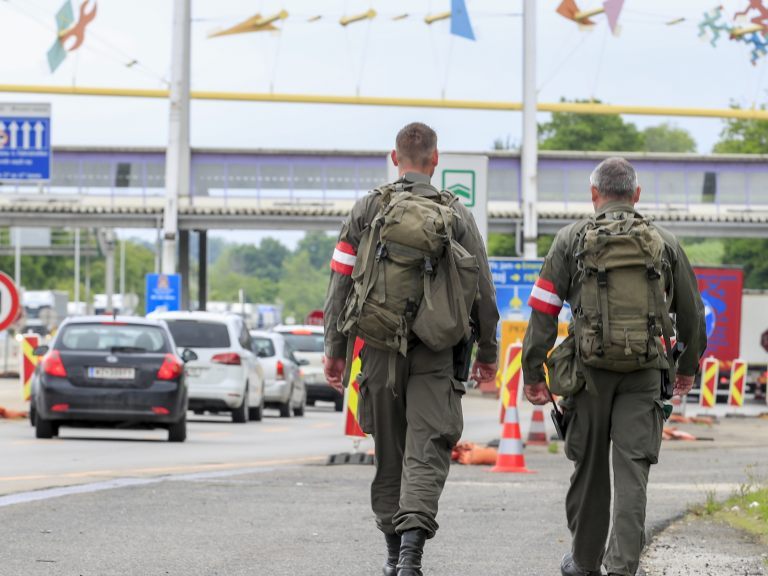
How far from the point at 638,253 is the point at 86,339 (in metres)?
14.4

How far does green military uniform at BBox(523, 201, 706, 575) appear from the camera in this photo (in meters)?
7.46

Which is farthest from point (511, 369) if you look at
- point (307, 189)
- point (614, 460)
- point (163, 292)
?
point (307, 189)

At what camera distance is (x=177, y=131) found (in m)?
61.4

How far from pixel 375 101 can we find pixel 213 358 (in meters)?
40.9

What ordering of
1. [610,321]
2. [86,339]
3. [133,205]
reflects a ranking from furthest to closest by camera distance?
[133,205] < [86,339] < [610,321]

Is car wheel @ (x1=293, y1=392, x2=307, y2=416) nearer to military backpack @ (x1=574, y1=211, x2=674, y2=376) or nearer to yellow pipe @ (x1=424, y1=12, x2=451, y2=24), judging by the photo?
military backpack @ (x1=574, y1=211, x2=674, y2=376)

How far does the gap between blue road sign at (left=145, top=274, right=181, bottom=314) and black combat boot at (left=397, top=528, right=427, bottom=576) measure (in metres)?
41.3

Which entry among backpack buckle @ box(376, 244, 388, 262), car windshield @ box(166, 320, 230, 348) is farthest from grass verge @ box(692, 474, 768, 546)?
car windshield @ box(166, 320, 230, 348)

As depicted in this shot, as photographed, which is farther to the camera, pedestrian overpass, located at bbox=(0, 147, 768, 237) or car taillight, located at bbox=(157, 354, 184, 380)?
pedestrian overpass, located at bbox=(0, 147, 768, 237)

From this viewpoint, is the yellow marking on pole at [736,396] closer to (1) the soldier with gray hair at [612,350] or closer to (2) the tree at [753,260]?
(1) the soldier with gray hair at [612,350]

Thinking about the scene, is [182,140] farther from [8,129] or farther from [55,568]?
[55,568]

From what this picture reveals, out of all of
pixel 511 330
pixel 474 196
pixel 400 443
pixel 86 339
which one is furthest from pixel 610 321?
pixel 511 330

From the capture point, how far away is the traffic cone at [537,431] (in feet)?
74.5

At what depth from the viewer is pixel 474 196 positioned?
1988cm
